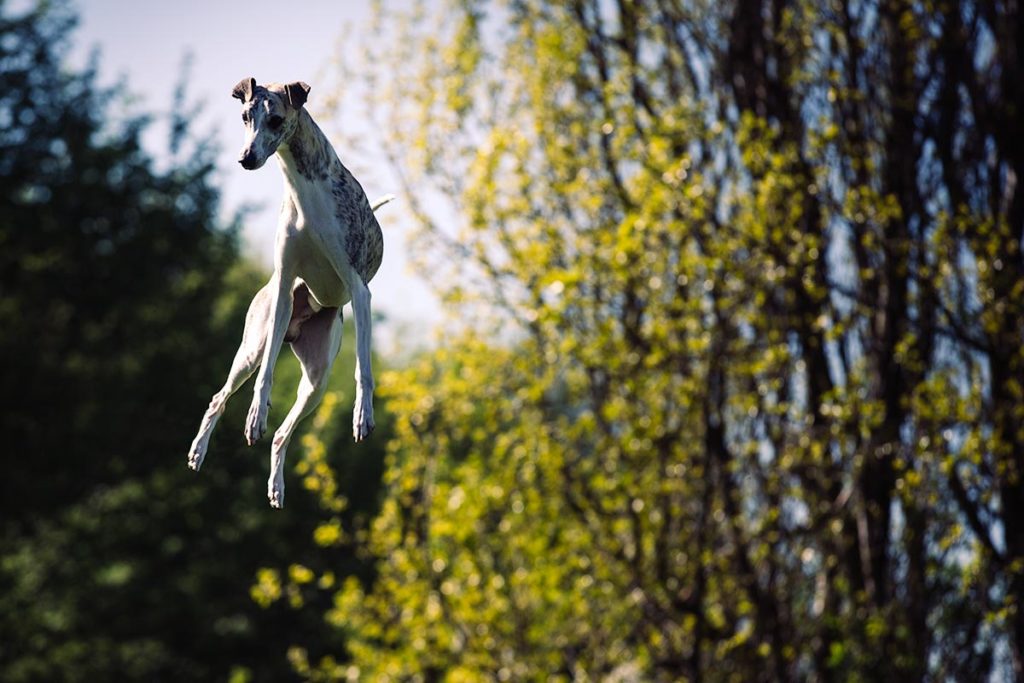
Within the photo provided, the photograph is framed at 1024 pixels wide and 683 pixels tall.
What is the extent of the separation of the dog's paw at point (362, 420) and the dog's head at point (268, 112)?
1.41 ft

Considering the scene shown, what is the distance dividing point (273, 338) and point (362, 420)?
26cm

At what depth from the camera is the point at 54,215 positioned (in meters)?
22.3

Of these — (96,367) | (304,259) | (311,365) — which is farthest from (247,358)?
(96,367)

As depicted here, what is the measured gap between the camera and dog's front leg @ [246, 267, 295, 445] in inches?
84.9

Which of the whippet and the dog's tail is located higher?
the dog's tail

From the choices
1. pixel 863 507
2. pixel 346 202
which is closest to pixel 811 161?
pixel 863 507

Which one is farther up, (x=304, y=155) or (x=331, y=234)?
(x=304, y=155)

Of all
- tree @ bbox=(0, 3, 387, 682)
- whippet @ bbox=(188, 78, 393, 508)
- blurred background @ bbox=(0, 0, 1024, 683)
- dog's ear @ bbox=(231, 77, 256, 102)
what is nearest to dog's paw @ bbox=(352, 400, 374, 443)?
whippet @ bbox=(188, 78, 393, 508)

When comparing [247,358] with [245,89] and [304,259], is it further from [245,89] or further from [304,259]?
[245,89]

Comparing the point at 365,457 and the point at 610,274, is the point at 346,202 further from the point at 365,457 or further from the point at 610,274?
the point at 365,457

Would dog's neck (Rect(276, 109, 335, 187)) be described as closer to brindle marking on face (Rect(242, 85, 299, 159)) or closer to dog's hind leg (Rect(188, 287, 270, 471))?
brindle marking on face (Rect(242, 85, 299, 159))

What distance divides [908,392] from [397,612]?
5008mm

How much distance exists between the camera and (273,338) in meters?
2.17

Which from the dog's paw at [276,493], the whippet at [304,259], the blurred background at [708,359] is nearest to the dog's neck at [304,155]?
the whippet at [304,259]
